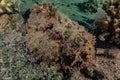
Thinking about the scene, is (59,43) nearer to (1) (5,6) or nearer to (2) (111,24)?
(2) (111,24)

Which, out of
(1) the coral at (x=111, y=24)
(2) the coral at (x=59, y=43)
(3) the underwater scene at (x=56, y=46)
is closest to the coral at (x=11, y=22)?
(3) the underwater scene at (x=56, y=46)

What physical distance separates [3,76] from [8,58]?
0.59 metres

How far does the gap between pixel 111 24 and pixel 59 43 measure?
1.59 metres

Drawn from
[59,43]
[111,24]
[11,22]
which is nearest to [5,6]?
[11,22]

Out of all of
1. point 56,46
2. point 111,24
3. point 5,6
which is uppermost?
point 5,6

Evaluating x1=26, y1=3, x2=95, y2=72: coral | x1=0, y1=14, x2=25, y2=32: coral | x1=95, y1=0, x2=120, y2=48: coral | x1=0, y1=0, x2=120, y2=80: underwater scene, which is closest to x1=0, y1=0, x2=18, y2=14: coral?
x1=0, y1=0, x2=120, y2=80: underwater scene

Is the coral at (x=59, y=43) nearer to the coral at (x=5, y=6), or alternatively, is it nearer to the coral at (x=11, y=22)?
the coral at (x=11, y=22)

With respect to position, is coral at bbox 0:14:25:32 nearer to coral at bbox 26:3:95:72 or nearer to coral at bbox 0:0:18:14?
coral at bbox 0:0:18:14

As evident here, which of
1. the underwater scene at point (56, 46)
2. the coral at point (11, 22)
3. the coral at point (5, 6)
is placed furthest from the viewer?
the coral at point (5, 6)

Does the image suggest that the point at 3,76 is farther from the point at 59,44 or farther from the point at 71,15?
the point at 71,15

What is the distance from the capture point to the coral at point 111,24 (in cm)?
729

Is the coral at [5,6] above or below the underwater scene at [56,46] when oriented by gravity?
above

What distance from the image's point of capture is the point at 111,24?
7.45m

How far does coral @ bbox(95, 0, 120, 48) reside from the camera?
7293 mm
